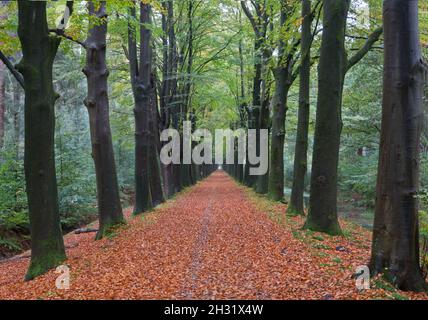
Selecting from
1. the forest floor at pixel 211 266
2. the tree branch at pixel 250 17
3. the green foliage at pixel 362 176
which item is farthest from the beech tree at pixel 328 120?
the green foliage at pixel 362 176

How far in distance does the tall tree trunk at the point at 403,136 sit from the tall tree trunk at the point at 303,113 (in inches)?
250

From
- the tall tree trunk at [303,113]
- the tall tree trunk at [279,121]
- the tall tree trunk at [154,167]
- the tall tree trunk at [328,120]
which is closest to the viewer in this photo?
the tall tree trunk at [328,120]

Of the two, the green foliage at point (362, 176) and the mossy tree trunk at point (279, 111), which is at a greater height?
the mossy tree trunk at point (279, 111)

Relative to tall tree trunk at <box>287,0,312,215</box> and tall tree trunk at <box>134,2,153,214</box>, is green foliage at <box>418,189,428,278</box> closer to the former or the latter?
tall tree trunk at <box>287,0,312,215</box>

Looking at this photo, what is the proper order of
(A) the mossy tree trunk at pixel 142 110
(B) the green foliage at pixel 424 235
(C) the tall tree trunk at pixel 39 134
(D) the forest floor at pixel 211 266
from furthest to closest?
(A) the mossy tree trunk at pixel 142 110 < (C) the tall tree trunk at pixel 39 134 < (B) the green foliage at pixel 424 235 < (D) the forest floor at pixel 211 266

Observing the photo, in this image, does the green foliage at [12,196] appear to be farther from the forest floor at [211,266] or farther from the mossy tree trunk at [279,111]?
the mossy tree trunk at [279,111]

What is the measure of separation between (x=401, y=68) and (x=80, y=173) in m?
15.1

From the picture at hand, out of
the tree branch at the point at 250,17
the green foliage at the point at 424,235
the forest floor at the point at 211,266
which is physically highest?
the tree branch at the point at 250,17

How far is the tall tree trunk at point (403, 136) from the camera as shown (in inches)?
201

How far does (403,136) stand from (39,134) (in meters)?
6.27

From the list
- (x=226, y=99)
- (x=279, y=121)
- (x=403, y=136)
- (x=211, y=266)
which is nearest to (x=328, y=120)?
(x=403, y=136)

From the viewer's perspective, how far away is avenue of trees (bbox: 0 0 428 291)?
17.0 ft
